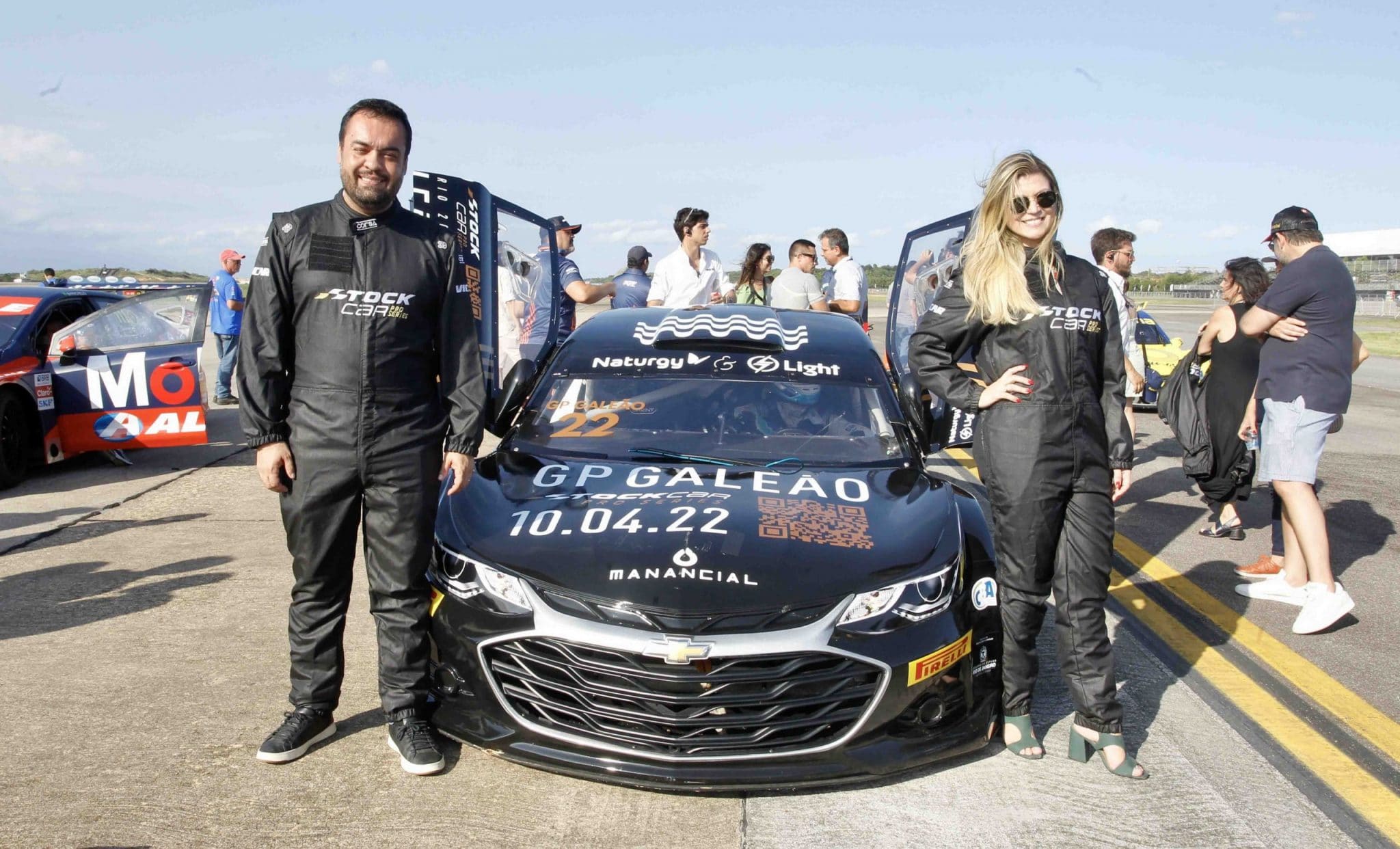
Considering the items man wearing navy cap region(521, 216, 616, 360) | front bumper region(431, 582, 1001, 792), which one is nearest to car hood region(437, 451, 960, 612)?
front bumper region(431, 582, 1001, 792)

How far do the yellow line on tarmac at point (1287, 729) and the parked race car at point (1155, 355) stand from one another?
7.20m

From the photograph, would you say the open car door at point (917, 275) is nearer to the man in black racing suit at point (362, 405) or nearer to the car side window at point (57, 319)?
the man in black racing suit at point (362, 405)

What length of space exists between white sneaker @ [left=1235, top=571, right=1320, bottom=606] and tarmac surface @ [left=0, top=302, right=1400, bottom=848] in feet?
0.41

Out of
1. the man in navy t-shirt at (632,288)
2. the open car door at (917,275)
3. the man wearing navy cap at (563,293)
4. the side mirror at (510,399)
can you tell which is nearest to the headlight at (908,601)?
the side mirror at (510,399)

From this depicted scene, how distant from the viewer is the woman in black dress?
20.7 ft

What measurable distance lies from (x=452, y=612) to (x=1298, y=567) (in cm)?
425

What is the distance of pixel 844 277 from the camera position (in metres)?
9.83

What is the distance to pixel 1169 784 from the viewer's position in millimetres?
3301

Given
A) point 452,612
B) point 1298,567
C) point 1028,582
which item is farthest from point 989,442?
point 1298,567

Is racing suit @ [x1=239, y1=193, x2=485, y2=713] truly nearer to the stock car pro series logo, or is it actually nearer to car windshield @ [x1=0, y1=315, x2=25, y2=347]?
the stock car pro series logo

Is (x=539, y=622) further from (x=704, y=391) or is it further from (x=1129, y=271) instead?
(x=1129, y=271)

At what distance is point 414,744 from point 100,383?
6.27m

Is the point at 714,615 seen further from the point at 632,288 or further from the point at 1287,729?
the point at 632,288

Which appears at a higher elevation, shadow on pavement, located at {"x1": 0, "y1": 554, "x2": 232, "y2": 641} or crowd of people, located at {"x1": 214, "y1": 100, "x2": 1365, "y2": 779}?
crowd of people, located at {"x1": 214, "y1": 100, "x2": 1365, "y2": 779}
